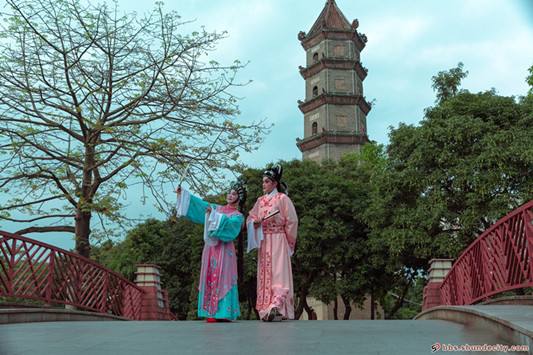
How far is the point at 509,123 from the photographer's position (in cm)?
1559

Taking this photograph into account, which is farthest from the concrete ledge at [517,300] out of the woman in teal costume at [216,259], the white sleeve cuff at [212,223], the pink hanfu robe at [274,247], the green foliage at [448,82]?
the green foliage at [448,82]

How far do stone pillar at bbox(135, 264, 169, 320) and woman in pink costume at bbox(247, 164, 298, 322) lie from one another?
582 centimetres

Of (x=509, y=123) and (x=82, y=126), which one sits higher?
(x=509, y=123)

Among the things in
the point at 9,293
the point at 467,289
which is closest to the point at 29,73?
the point at 9,293

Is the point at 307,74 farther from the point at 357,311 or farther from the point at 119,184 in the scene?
the point at 119,184

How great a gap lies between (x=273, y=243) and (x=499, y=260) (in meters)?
2.95

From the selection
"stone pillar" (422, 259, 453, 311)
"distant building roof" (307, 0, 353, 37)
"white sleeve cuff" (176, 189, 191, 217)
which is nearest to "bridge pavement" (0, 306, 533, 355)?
"white sleeve cuff" (176, 189, 191, 217)

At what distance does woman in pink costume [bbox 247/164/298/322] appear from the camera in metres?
6.82

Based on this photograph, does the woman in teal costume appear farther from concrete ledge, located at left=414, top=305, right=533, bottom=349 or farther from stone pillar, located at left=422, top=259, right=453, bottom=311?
stone pillar, located at left=422, top=259, right=453, bottom=311

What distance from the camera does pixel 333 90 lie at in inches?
1324

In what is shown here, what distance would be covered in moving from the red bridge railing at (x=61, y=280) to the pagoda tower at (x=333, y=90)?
22510 millimetres

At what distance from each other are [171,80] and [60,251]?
13.1 ft

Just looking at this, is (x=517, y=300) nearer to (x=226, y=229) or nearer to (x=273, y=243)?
(x=273, y=243)

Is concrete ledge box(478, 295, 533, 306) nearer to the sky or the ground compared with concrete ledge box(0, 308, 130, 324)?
nearer to the sky
